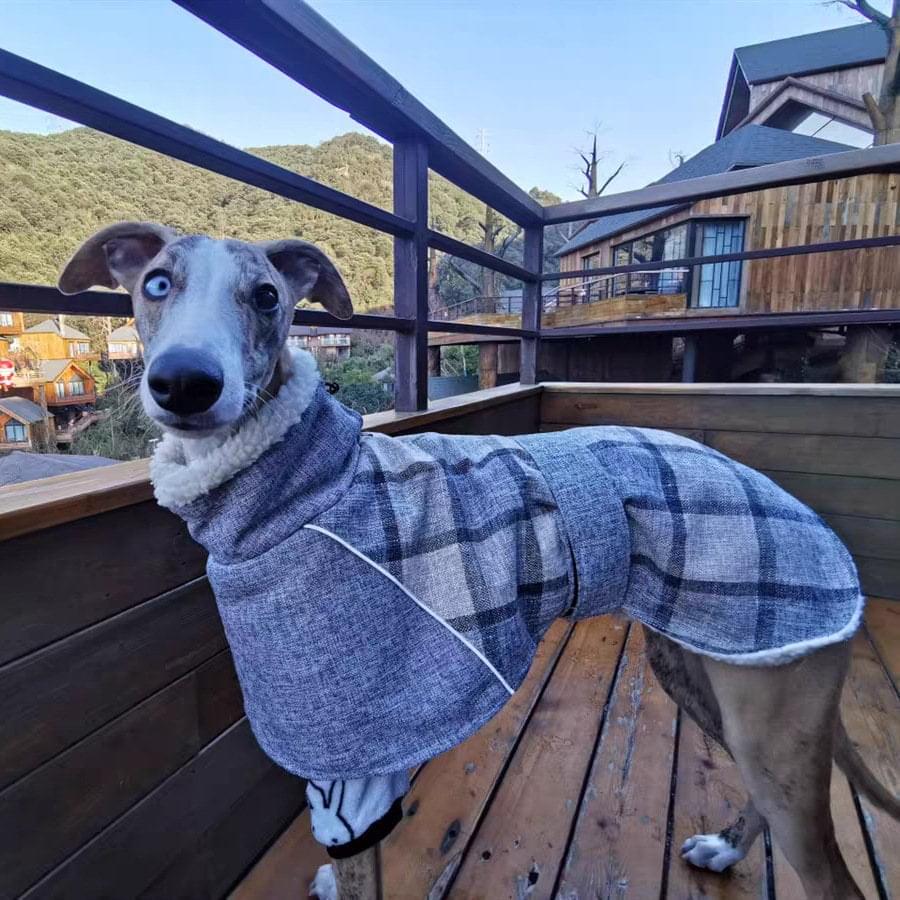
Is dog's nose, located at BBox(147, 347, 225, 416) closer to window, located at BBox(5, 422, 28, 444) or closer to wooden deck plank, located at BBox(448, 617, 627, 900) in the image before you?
window, located at BBox(5, 422, 28, 444)

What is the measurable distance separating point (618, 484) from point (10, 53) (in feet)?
3.30

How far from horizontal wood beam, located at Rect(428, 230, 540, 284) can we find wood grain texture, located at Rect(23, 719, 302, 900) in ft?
4.81

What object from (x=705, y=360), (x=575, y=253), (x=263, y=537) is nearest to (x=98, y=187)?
(x=263, y=537)

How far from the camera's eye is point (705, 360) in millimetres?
7645

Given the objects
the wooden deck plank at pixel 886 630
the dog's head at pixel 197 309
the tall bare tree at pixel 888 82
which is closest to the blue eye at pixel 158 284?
the dog's head at pixel 197 309

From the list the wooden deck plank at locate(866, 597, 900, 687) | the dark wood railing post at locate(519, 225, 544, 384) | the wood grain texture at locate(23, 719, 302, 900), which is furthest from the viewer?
the dark wood railing post at locate(519, 225, 544, 384)

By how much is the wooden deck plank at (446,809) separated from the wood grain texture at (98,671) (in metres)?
0.64

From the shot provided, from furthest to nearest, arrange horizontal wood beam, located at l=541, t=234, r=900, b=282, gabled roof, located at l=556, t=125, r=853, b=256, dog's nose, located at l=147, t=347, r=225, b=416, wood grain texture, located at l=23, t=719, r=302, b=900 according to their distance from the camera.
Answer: gabled roof, located at l=556, t=125, r=853, b=256 < horizontal wood beam, located at l=541, t=234, r=900, b=282 < wood grain texture, located at l=23, t=719, r=302, b=900 < dog's nose, located at l=147, t=347, r=225, b=416

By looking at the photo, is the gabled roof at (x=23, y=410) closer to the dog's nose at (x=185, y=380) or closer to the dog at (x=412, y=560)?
the dog at (x=412, y=560)

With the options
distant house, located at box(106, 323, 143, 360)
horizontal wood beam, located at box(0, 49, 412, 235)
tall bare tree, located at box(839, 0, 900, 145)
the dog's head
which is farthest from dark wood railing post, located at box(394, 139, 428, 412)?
tall bare tree, located at box(839, 0, 900, 145)

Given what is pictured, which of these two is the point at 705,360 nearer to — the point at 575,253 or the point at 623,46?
the point at 575,253

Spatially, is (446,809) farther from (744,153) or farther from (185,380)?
(744,153)

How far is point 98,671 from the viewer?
85 centimetres

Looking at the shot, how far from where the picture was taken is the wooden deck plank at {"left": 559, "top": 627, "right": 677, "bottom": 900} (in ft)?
3.71
